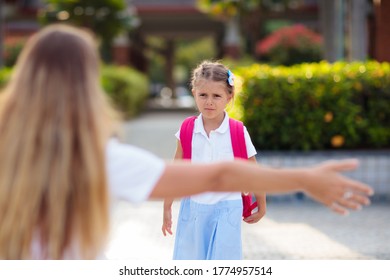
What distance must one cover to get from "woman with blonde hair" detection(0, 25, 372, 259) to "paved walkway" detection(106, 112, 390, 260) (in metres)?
2.80

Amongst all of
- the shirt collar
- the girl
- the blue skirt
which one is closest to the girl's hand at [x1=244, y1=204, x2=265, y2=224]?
the girl

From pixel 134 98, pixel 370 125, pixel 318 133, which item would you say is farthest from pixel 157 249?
pixel 134 98

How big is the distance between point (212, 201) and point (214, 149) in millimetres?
262

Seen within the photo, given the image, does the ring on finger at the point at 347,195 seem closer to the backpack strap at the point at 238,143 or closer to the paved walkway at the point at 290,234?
the backpack strap at the point at 238,143

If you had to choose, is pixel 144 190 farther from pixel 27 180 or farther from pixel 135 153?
pixel 27 180

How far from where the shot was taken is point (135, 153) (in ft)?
6.49

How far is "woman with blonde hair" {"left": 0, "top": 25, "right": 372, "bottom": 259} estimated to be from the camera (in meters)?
1.91

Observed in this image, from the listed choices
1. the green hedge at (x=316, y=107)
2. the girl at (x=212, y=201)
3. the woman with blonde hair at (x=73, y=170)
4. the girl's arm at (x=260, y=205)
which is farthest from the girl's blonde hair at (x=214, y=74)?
the green hedge at (x=316, y=107)

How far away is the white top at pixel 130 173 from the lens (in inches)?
77.2

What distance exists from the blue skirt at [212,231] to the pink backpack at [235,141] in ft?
0.47

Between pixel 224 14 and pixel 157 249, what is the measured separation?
1690 cm

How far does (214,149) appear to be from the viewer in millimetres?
3518

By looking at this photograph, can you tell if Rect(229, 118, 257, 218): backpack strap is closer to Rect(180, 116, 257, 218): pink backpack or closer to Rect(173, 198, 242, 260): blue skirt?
Rect(180, 116, 257, 218): pink backpack

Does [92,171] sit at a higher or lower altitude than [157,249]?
higher
